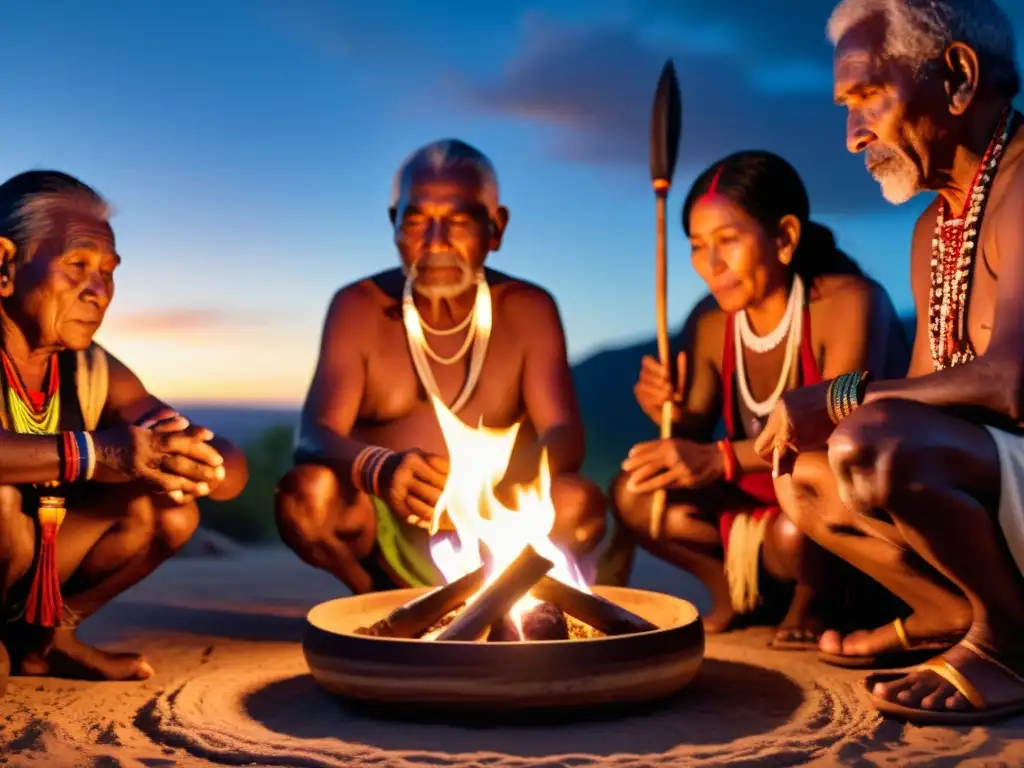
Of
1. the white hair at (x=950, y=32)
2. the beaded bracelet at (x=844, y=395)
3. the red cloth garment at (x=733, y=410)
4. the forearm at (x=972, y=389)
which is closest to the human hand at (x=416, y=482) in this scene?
the red cloth garment at (x=733, y=410)

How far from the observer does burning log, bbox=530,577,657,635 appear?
358cm

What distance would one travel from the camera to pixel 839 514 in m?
3.94

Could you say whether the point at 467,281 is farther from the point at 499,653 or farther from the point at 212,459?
the point at 499,653

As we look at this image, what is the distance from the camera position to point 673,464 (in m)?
4.63

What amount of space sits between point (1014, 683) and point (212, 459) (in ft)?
8.81

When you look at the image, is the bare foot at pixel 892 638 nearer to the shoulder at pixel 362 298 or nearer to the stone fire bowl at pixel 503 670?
the stone fire bowl at pixel 503 670

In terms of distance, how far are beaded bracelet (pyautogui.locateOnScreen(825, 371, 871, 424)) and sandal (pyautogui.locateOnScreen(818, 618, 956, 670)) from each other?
85cm

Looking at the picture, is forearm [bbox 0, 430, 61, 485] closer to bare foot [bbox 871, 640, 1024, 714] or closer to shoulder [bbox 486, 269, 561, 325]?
shoulder [bbox 486, 269, 561, 325]

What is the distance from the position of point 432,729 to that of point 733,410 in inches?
90.4

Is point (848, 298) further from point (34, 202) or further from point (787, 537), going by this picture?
point (34, 202)

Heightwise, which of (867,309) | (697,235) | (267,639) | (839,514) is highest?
(697,235)

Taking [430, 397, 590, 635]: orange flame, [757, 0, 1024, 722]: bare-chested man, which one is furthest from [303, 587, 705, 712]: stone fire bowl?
[757, 0, 1024, 722]: bare-chested man

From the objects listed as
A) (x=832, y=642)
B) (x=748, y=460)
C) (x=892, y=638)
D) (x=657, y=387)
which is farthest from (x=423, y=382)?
(x=892, y=638)

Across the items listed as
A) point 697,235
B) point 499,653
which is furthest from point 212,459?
point 697,235
